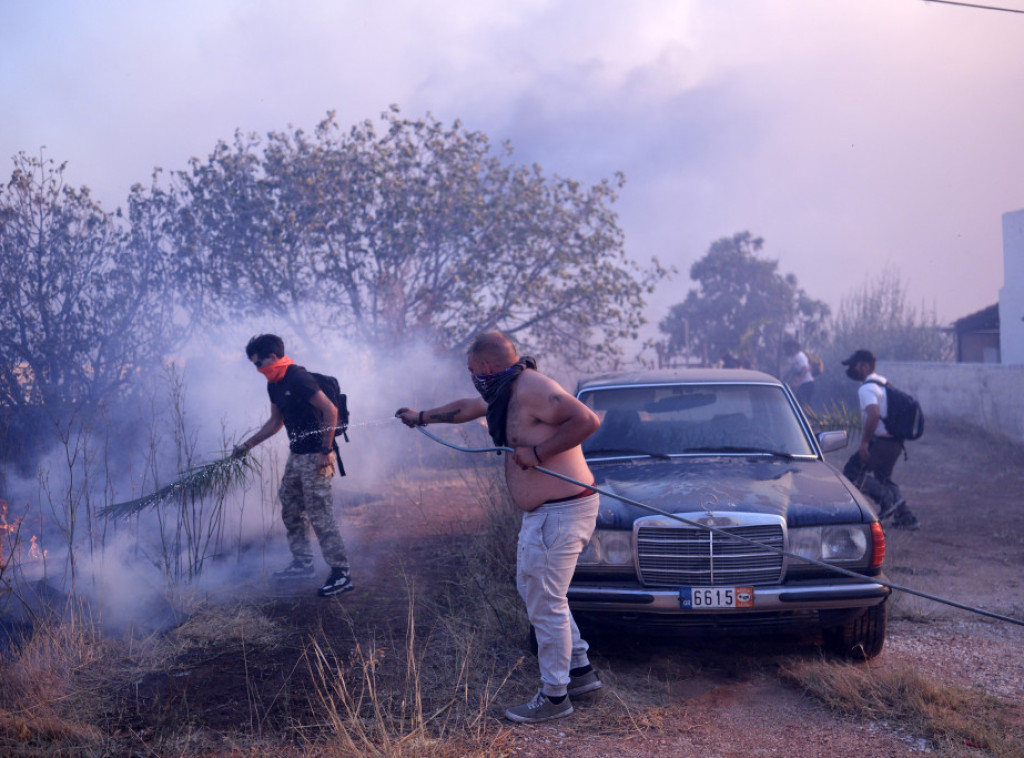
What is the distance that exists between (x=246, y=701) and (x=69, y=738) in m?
0.78

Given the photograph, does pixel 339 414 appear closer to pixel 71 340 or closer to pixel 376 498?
pixel 376 498

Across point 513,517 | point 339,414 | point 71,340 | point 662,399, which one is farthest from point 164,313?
point 662,399

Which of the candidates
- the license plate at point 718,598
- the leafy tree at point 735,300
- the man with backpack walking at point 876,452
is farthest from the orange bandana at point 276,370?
the leafy tree at point 735,300

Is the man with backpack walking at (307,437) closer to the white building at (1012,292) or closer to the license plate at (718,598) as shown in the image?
the license plate at (718,598)

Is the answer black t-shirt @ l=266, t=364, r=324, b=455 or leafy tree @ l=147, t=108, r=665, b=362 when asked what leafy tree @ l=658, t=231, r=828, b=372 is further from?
black t-shirt @ l=266, t=364, r=324, b=455

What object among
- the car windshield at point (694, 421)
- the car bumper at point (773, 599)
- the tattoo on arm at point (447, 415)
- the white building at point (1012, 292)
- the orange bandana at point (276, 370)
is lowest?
the car bumper at point (773, 599)

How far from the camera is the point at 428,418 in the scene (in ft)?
14.6

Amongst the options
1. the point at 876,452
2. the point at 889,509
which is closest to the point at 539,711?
the point at 889,509

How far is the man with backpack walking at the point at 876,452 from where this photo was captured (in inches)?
308

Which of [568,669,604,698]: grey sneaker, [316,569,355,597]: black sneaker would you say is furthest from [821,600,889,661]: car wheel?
[316,569,355,597]: black sneaker

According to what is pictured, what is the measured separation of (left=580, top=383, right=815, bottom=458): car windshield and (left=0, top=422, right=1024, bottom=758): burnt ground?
125 cm

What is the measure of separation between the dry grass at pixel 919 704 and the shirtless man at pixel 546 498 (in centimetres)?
134

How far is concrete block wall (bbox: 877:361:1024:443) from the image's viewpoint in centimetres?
1382

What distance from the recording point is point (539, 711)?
12.6 ft
